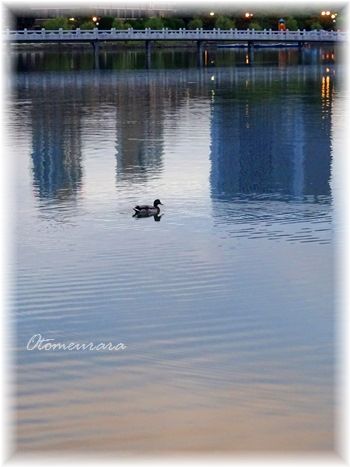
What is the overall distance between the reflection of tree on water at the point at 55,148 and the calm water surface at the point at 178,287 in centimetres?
11

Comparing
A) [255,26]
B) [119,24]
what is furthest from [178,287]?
[255,26]

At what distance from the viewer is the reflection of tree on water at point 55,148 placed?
32125 mm

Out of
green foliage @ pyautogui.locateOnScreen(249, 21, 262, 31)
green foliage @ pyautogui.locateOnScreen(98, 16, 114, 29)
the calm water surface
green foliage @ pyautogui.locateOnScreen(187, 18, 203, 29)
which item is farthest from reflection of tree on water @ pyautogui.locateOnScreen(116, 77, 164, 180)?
green foliage @ pyautogui.locateOnScreen(249, 21, 262, 31)

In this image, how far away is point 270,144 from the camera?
1592 inches

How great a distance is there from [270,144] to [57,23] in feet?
279

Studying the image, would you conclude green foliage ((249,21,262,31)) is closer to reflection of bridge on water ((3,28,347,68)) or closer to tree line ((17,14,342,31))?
tree line ((17,14,342,31))

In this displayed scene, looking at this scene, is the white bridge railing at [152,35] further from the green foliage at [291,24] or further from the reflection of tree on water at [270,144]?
the green foliage at [291,24]

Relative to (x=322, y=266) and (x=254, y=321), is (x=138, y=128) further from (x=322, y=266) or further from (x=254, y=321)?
(x=254, y=321)

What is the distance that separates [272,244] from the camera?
23.7 m

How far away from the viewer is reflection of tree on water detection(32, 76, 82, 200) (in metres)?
32.1

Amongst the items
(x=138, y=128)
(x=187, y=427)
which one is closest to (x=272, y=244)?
(x=187, y=427)

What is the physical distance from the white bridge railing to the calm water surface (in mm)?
40136

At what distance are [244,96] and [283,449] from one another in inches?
1937

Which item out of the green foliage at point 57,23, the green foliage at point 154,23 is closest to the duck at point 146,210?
the green foliage at point 57,23
